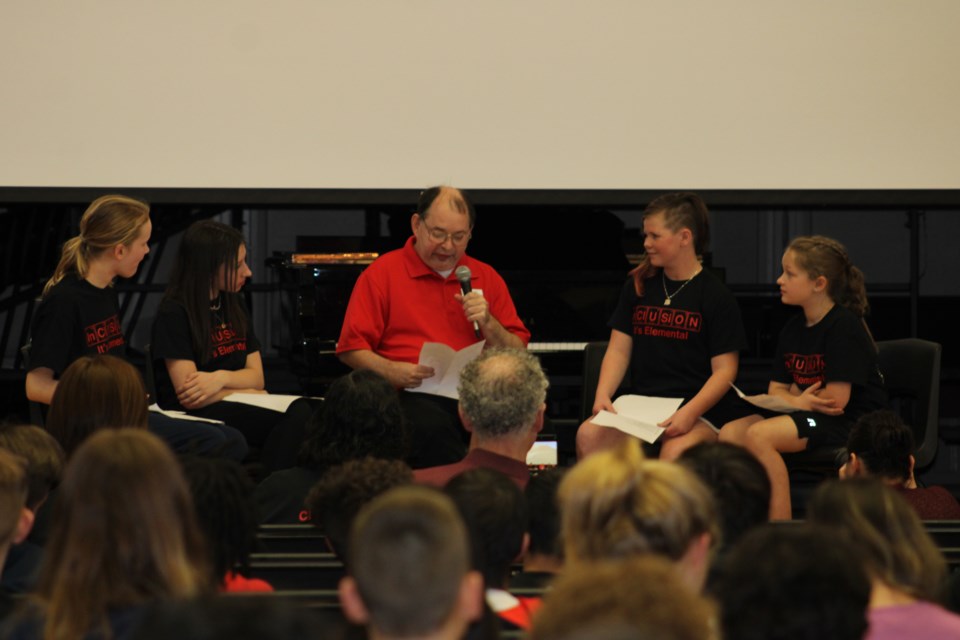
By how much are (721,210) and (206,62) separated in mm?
2070

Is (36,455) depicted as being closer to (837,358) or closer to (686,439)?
(686,439)

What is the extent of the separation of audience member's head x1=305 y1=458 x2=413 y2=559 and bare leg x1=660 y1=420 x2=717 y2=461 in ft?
4.78

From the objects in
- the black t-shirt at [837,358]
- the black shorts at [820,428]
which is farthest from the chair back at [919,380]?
the black shorts at [820,428]

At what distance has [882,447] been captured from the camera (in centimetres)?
310

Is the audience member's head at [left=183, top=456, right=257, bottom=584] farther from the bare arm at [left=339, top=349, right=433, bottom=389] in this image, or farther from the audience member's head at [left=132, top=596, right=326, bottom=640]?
the bare arm at [left=339, top=349, right=433, bottom=389]

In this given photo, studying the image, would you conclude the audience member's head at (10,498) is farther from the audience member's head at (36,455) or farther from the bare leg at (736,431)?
the bare leg at (736,431)

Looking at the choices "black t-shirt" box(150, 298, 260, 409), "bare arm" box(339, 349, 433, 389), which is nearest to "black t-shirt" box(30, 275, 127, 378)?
"black t-shirt" box(150, 298, 260, 409)

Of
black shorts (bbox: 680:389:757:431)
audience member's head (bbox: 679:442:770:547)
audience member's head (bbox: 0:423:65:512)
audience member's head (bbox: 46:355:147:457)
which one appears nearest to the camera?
audience member's head (bbox: 679:442:770:547)

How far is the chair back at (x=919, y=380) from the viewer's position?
3.87 metres

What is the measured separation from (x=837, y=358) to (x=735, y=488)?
67.7 inches

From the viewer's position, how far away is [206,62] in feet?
15.1

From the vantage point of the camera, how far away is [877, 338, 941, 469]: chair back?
3.87 m

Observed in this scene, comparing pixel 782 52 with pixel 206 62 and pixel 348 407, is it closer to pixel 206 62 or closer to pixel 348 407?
pixel 206 62

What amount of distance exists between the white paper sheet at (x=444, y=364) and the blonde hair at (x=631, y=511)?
1805mm
